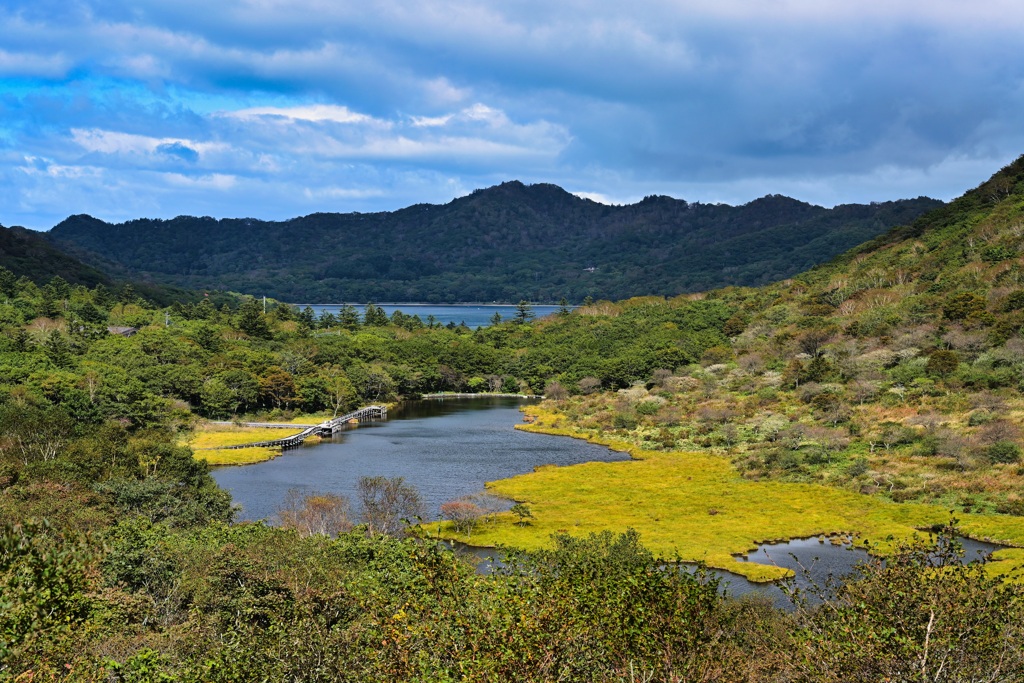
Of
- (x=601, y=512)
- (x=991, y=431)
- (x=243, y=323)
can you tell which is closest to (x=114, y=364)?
(x=243, y=323)

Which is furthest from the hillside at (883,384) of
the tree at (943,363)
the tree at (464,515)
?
the tree at (464,515)

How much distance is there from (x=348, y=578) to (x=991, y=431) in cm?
5939

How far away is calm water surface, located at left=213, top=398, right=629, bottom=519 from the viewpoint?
68.4 meters

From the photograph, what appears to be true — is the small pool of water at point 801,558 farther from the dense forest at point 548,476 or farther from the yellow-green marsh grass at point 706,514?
the dense forest at point 548,476

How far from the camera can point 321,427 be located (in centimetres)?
10025

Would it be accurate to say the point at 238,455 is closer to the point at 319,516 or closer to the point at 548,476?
the point at 548,476

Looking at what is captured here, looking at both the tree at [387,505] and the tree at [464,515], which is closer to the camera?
the tree at [387,505]

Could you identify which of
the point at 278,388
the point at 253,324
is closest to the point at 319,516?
the point at 278,388

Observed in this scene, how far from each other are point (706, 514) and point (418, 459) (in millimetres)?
32716

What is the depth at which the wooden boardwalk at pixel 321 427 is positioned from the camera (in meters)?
89.2

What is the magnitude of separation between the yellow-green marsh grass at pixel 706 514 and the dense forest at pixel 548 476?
713mm

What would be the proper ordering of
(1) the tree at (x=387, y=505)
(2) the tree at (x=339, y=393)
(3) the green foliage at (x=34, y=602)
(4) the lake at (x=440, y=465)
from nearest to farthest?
(3) the green foliage at (x=34, y=602) < (4) the lake at (x=440, y=465) < (1) the tree at (x=387, y=505) < (2) the tree at (x=339, y=393)

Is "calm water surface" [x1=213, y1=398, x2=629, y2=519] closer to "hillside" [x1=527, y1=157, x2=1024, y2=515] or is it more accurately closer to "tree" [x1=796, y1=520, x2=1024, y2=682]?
"hillside" [x1=527, y1=157, x2=1024, y2=515]

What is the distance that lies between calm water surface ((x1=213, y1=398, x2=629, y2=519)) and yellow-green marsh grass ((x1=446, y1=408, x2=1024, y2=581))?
18.5ft
